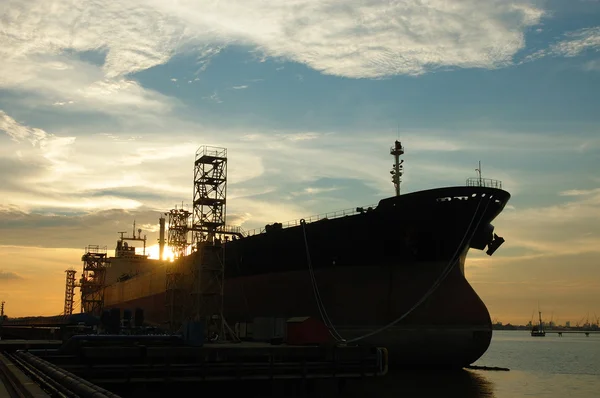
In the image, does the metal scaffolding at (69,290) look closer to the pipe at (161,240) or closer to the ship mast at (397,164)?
the pipe at (161,240)

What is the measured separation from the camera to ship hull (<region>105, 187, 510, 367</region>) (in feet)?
115

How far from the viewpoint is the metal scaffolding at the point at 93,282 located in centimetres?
8750

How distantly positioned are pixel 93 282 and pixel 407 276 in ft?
219

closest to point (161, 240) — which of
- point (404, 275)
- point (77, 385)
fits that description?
point (404, 275)

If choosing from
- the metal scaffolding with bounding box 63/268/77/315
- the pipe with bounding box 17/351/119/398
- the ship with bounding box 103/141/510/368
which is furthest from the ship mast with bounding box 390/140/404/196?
A: the metal scaffolding with bounding box 63/268/77/315

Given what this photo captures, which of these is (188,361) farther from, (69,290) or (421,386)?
(69,290)

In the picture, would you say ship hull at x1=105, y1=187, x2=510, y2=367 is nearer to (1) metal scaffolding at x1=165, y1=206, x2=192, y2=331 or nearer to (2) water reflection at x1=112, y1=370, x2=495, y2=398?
(2) water reflection at x1=112, y1=370, x2=495, y2=398

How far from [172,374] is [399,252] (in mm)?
17001

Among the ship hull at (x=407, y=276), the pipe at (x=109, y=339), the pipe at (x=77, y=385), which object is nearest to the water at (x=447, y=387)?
the ship hull at (x=407, y=276)

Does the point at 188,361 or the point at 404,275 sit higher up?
the point at 404,275

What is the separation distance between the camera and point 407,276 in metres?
36.0

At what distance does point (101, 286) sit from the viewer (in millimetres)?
88250

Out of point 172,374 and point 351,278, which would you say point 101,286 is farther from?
point 172,374

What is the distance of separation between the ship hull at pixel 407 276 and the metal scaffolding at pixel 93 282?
56.0 m
